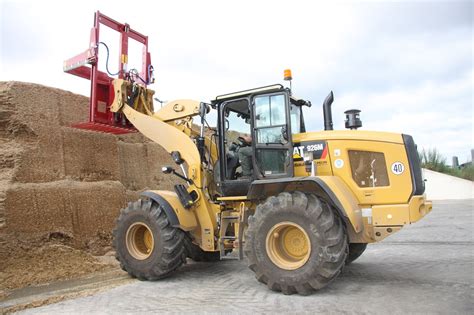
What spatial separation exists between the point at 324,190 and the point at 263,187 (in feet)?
3.11

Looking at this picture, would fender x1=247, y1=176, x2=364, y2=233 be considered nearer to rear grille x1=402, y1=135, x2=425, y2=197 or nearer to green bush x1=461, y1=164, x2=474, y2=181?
rear grille x1=402, y1=135, x2=425, y2=197

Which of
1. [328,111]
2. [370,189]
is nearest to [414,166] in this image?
[370,189]

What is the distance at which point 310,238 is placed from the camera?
16.9 feet

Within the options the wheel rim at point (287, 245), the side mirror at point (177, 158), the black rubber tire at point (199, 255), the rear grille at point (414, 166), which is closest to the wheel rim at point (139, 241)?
the black rubber tire at point (199, 255)

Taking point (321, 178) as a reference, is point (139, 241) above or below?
below

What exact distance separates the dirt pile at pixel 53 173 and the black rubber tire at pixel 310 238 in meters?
3.75

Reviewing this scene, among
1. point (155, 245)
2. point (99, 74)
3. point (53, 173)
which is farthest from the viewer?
point (53, 173)

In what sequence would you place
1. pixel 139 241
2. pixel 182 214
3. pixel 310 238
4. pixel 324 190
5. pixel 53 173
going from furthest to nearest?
pixel 53 173
pixel 139 241
pixel 182 214
pixel 324 190
pixel 310 238

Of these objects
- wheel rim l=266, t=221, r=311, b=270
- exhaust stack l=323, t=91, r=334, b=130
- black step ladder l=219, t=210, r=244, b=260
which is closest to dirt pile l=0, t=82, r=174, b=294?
black step ladder l=219, t=210, r=244, b=260

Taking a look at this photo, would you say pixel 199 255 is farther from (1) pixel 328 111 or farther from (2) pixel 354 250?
(1) pixel 328 111

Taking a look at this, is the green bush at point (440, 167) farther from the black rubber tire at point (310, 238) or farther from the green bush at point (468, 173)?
the black rubber tire at point (310, 238)

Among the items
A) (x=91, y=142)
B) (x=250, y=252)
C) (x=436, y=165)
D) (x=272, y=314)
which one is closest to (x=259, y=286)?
(x=250, y=252)

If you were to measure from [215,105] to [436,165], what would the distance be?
2702 centimetres

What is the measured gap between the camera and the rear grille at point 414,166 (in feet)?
17.8
